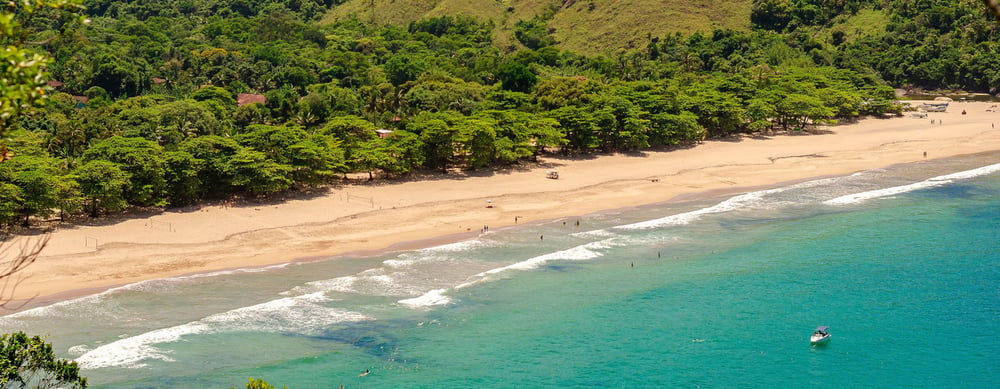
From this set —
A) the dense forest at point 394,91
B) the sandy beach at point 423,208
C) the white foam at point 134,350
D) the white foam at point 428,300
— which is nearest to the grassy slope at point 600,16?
the dense forest at point 394,91

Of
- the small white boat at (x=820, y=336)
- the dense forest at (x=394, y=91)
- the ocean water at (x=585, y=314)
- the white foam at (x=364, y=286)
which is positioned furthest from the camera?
the dense forest at (x=394, y=91)

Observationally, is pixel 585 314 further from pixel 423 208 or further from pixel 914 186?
pixel 914 186

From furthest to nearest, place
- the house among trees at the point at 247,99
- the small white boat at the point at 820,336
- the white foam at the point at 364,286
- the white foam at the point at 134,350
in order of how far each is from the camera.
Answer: the house among trees at the point at 247,99 → the white foam at the point at 364,286 → the small white boat at the point at 820,336 → the white foam at the point at 134,350

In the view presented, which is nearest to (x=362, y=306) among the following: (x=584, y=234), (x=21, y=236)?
(x=584, y=234)

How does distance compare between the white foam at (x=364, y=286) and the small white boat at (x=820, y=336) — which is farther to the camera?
the white foam at (x=364, y=286)

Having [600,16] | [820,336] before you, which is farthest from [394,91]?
[600,16]

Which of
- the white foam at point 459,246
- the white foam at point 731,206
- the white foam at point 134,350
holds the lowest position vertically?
the white foam at point 134,350

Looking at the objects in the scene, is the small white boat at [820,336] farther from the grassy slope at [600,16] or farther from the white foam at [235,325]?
the grassy slope at [600,16]
